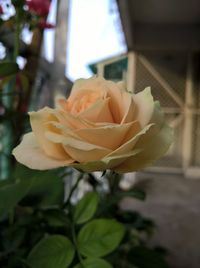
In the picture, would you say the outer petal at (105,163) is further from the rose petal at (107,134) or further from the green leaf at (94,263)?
the green leaf at (94,263)

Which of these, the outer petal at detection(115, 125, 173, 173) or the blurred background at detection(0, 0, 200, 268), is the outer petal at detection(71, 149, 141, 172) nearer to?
the outer petal at detection(115, 125, 173, 173)

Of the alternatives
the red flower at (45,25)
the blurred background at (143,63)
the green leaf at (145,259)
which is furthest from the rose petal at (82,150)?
the red flower at (45,25)

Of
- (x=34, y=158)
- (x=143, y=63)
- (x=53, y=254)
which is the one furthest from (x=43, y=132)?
(x=143, y=63)

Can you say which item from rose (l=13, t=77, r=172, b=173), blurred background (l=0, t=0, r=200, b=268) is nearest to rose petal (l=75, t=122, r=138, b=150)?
rose (l=13, t=77, r=172, b=173)

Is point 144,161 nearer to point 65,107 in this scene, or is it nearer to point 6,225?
point 65,107

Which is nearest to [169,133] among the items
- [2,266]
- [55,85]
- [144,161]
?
[144,161]

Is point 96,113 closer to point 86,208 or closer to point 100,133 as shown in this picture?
point 100,133
